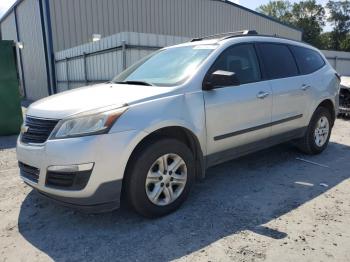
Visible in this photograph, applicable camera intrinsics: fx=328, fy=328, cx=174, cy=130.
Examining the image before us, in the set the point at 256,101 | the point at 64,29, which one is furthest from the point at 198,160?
the point at 64,29

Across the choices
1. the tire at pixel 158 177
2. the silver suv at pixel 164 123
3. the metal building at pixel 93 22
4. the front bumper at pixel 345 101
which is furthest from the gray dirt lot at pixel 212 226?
the metal building at pixel 93 22

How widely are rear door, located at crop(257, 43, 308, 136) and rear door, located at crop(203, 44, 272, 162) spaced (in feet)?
0.54

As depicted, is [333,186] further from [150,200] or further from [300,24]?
[300,24]

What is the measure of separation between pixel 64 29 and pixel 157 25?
4.35m

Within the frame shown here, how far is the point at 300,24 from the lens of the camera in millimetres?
59406

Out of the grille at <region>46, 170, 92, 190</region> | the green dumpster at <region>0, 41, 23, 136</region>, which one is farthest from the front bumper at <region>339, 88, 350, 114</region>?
the green dumpster at <region>0, 41, 23, 136</region>

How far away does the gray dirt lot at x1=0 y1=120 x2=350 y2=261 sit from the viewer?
2.75 m

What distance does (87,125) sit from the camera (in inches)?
114

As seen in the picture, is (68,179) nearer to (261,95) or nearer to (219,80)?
(219,80)

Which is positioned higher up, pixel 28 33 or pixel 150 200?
pixel 28 33

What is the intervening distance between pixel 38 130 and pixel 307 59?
4140 mm

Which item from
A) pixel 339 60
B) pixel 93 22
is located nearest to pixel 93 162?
pixel 93 22

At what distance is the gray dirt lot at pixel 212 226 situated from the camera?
2.75m

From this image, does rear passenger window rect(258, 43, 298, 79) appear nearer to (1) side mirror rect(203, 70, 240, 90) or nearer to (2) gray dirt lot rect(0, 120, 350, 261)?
(1) side mirror rect(203, 70, 240, 90)
